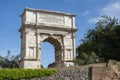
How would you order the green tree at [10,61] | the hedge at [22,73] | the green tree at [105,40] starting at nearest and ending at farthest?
the hedge at [22,73] < the green tree at [105,40] < the green tree at [10,61]

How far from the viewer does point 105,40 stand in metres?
40.3

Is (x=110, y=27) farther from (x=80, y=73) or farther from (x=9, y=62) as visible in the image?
(x=9, y=62)

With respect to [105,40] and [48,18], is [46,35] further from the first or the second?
[105,40]

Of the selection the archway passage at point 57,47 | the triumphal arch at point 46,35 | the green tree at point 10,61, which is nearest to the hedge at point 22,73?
the triumphal arch at point 46,35

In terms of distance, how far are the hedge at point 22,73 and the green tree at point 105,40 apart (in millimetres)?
12713

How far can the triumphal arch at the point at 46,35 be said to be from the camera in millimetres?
39469

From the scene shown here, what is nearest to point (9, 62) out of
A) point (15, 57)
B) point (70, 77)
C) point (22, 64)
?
point (15, 57)

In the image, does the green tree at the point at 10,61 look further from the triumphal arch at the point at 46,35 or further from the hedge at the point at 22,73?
the hedge at the point at 22,73

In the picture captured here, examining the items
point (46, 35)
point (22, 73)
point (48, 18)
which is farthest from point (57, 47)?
point (22, 73)

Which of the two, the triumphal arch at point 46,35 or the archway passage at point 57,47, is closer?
the triumphal arch at point 46,35

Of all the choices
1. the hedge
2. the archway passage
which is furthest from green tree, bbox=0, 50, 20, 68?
the hedge

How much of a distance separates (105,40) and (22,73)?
16.1 metres

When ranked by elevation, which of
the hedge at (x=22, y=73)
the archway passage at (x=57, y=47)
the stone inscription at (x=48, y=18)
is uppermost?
the stone inscription at (x=48, y=18)

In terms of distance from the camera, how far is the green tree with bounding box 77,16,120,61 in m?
38.6
